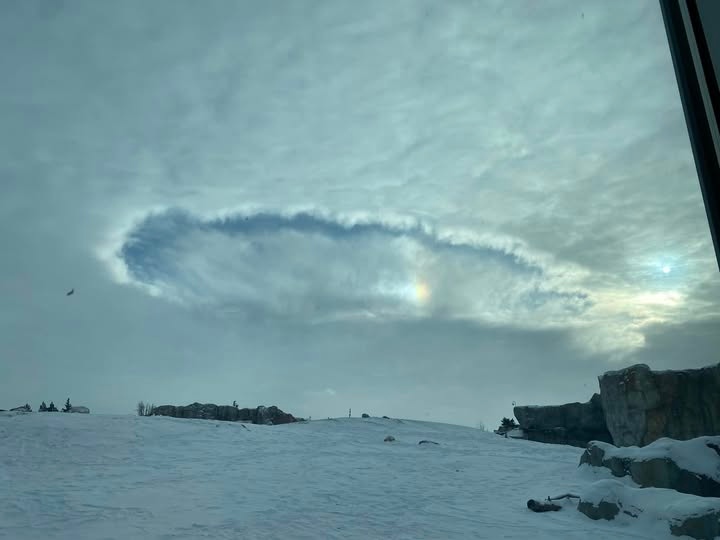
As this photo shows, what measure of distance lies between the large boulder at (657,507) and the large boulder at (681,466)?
1355 mm

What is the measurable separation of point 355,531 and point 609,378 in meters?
16.5

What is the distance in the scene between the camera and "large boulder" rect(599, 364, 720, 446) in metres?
19.8

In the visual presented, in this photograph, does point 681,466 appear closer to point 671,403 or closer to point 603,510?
point 603,510

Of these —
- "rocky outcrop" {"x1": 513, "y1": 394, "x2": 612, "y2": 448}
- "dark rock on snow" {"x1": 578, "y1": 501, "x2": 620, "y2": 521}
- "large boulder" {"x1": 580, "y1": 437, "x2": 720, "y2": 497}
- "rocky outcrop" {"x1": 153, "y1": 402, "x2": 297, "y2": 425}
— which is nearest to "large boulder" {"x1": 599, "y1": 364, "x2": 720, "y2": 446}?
"large boulder" {"x1": 580, "y1": 437, "x2": 720, "y2": 497}

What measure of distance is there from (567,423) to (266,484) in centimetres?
2309

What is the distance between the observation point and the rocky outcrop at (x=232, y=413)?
33.6 meters

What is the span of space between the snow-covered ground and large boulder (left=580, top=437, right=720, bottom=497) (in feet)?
6.68

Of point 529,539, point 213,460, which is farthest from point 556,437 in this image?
point 529,539

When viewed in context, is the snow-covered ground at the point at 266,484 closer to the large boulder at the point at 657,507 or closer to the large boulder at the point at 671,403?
the large boulder at the point at 657,507

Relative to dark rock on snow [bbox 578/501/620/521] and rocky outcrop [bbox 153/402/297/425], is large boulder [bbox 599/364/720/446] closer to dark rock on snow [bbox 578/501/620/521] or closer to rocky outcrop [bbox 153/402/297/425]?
dark rock on snow [bbox 578/501/620/521]

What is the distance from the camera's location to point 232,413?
33.6m

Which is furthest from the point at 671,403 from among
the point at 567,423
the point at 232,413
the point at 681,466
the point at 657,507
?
the point at 232,413

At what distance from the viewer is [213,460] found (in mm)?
16359

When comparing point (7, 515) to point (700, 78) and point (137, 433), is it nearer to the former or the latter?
point (137, 433)
